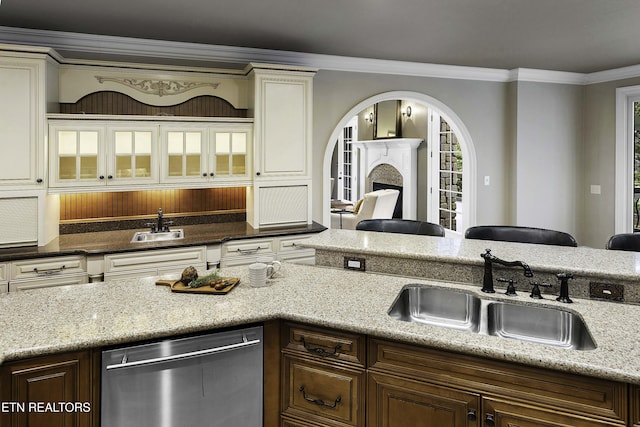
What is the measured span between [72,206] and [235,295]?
2521mm

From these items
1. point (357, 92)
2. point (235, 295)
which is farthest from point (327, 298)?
point (357, 92)

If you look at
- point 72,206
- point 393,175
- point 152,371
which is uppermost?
point 393,175

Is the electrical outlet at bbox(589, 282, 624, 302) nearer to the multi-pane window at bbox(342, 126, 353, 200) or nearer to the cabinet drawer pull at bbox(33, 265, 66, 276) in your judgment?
the cabinet drawer pull at bbox(33, 265, 66, 276)

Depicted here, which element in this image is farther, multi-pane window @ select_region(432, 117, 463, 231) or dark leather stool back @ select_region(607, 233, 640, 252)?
multi-pane window @ select_region(432, 117, 463, 231)

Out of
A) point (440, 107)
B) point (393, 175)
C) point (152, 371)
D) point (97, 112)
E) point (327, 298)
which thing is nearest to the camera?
point (152, 371)

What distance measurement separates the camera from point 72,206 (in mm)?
3715

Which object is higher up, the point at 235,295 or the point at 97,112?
the point at 97,112

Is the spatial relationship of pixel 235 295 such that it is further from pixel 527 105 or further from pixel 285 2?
pixel 527 105

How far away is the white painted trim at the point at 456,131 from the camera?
14.7 ft

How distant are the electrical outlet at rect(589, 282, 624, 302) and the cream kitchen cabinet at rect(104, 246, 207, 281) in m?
2.48

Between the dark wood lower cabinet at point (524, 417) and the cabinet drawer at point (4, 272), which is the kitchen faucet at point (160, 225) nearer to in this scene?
the cabinet drawer at point (4, 272)

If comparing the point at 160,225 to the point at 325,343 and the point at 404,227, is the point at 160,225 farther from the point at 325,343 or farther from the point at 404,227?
the point at 325,343

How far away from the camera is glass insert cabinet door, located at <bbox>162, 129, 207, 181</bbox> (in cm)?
361


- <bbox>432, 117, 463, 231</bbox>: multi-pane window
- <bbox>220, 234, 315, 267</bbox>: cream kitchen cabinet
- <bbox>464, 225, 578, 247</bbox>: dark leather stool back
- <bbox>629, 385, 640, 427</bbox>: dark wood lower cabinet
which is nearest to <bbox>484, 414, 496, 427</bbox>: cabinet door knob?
<bbox>629, 385, 640, 427</bbox>: dark wood lower cabinet
